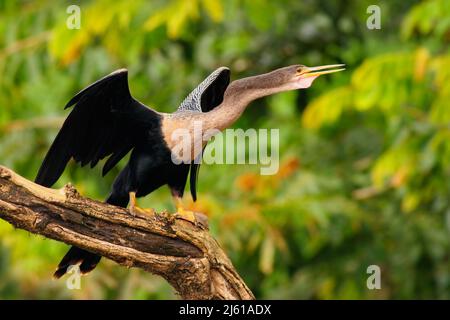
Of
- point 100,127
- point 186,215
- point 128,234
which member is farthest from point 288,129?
→ point 128,234

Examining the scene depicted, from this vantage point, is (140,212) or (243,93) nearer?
(243,93)

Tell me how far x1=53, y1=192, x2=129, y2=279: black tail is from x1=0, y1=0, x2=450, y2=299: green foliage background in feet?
9.92

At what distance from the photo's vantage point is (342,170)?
11141 millimetres

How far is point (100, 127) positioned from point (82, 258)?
28.3 inches

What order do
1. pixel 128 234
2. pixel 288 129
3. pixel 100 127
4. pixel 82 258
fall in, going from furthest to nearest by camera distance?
pixel 288 129
pixel 82 258
pixel 100 127
pixel 128 234

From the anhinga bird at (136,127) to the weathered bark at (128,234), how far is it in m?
0.11

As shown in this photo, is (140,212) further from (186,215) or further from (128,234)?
(186,215)

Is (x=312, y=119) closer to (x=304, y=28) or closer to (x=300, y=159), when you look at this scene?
(x=300, y=159)

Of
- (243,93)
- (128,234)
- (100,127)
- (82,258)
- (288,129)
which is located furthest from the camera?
(288,129)

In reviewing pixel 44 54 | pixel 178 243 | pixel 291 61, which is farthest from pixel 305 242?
pixel 178 243

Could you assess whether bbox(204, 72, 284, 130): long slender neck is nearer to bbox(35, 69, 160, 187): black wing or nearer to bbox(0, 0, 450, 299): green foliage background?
bbox(35, 69, 160, 187): black wing

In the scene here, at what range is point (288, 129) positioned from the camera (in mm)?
11406

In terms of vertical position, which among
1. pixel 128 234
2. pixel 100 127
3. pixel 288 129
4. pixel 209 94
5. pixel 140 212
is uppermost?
pixel 288 129

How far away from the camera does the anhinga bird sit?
5.09m
